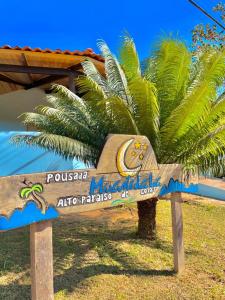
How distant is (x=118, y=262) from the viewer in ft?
17.6

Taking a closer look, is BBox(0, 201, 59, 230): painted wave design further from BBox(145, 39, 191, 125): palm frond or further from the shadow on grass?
BBox(145, 39, 191, 125): palm frond

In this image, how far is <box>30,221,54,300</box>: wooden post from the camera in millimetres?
3432

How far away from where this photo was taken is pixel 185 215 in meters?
8.45

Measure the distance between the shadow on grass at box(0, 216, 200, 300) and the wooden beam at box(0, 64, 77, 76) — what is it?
354 centimetres

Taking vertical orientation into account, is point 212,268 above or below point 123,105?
below

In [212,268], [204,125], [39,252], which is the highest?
[204,125]

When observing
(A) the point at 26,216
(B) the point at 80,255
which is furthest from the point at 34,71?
(A) the point at 26,216

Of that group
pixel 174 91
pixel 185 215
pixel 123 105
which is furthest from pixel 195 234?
pixel 123 105

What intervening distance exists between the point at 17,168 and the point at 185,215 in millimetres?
4029

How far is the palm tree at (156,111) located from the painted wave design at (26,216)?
73.9 inches

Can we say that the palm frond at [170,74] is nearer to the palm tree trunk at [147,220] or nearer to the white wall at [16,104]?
the palm tree trunk at [147,220]

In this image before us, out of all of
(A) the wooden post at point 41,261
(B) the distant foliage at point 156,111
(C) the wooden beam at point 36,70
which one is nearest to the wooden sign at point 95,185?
(A) the wooden post at point 41,261

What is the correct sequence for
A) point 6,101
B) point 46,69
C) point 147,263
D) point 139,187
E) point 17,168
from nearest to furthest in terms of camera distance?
point 139,187, point 147,263, point 17,168, point 46,69, point 6,101

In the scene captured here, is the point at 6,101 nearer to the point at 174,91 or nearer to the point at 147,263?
the point at 174,91
